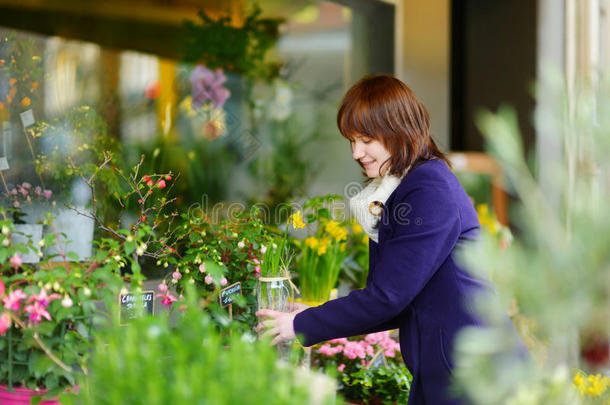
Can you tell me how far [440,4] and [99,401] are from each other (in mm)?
3555

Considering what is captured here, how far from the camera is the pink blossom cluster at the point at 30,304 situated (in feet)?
4.03

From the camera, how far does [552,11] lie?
3.98 meters

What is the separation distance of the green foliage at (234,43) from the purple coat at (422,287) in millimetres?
1649

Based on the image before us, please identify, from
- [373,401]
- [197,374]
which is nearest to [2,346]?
[197,374]

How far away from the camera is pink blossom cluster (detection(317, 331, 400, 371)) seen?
2.18 m

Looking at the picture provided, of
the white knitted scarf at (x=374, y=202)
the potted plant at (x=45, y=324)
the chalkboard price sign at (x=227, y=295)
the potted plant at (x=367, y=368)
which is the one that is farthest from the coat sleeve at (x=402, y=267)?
the potted plant at (x=367, y=368)

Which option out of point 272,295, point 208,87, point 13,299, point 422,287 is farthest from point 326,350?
point 208,87

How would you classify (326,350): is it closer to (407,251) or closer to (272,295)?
(272,295)

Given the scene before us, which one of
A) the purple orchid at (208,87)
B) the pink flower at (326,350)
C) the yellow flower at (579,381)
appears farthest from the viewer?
the purple orchid at (208,87)

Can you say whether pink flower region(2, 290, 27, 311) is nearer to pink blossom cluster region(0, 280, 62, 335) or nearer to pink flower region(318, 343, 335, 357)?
pink blossom cluster region(0, 280, 62, 335)

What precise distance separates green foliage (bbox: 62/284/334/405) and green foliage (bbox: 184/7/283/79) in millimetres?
2138

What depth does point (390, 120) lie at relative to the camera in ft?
5.04

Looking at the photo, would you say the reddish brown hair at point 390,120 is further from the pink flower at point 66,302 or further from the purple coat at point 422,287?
the pink flower at point 66,302

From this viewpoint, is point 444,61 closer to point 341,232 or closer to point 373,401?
point 341,232
